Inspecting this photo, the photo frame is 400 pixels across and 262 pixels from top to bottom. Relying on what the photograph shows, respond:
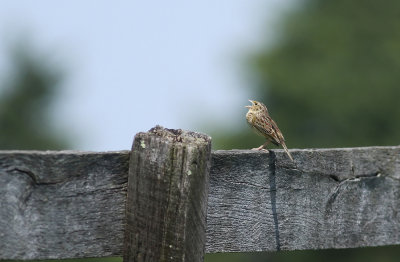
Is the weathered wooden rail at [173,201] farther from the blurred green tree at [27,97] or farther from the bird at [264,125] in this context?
the blurred green tree at [27,97]

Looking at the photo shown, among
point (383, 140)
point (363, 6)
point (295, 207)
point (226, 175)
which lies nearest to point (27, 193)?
point (226, 175)

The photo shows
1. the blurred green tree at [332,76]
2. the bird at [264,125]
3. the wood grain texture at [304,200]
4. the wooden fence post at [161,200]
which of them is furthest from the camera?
the blurred green tree at [332,76]

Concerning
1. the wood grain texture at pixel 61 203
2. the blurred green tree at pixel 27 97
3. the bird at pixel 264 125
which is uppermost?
the blurred green tree at pixel 27 97

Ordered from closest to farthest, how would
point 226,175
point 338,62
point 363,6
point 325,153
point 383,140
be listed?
point 226,175 → point 325,153 → point 383,140 → point 338,62 → point 363,6

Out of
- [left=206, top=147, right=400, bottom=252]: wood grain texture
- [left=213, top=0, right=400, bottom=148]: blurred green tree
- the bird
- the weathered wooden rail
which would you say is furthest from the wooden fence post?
[left=213, top=0, right=400, bottom=148]: blurred green tree

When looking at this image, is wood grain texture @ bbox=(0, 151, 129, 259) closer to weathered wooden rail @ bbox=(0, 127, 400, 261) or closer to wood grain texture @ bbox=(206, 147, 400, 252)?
weathered wooden rail @ bbox=(0, 127, 400, 261)

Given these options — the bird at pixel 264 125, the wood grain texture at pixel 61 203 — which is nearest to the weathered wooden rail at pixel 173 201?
the wood grain texture at pixel 61 203

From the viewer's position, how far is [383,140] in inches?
1801

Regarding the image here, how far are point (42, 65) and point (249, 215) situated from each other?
38.3 meters

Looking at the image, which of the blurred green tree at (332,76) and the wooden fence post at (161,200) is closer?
Answer: the wooden fence post at (161,200)

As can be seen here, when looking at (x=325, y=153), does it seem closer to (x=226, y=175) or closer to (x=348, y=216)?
(x=348, y=216)

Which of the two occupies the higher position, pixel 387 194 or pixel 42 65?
pixel 42 65

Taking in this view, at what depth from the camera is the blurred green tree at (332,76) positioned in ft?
156

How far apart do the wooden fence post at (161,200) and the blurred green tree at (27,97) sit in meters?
37.4
